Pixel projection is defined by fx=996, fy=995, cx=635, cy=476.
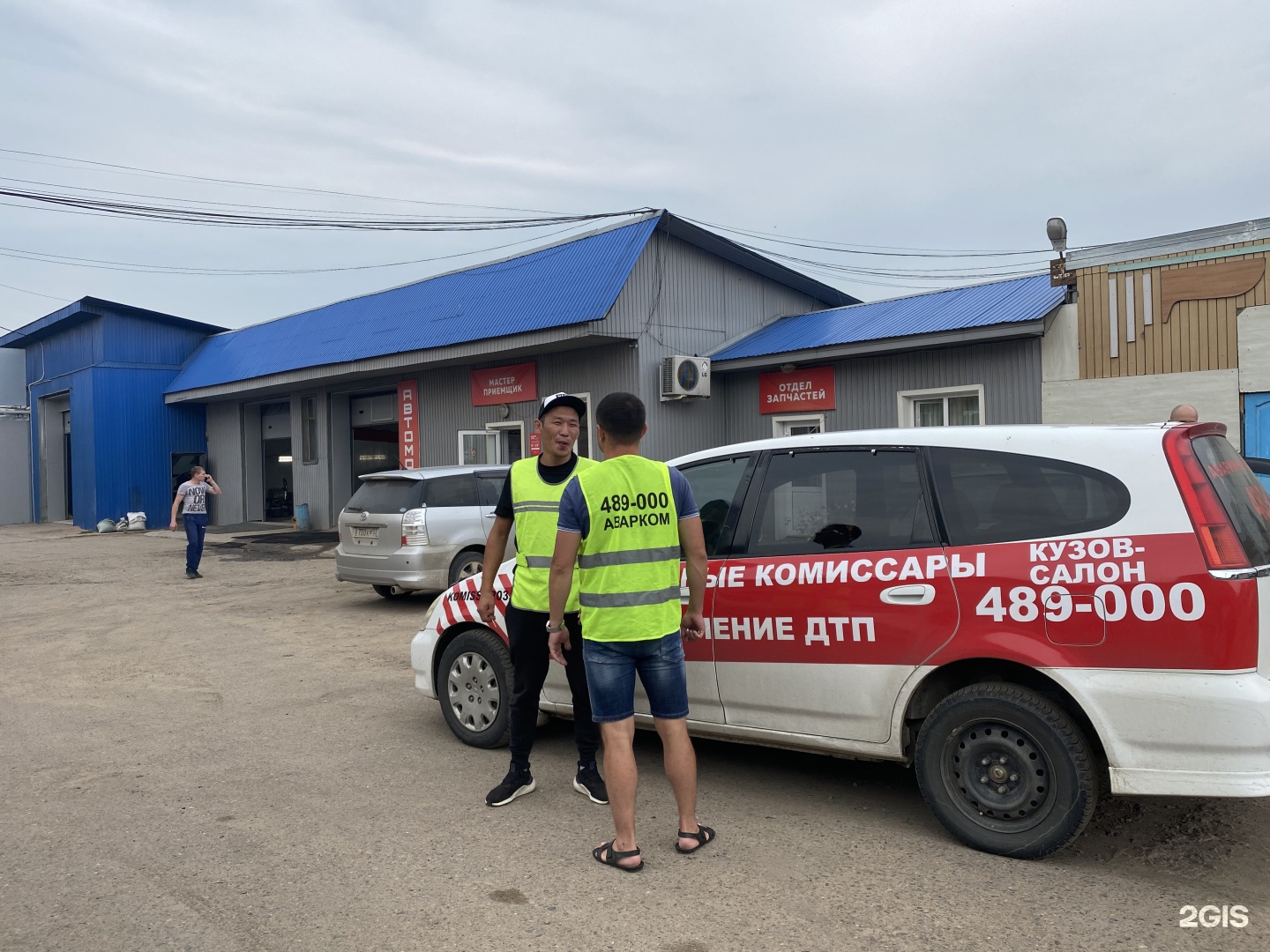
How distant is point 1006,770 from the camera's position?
148 inches

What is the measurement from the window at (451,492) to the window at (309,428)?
13.9m

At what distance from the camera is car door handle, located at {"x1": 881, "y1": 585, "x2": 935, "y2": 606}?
3906 mm

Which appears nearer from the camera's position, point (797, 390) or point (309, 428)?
point (797, 390)

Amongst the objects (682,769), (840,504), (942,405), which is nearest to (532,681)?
(682,769)

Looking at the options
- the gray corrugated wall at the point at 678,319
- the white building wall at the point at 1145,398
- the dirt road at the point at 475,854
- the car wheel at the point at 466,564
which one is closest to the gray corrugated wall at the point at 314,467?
the gray corrugated wall at the point at 678,319

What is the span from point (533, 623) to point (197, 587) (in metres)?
10.1

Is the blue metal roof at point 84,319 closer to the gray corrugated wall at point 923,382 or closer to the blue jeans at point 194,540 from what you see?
the blue jeans at point 194,540

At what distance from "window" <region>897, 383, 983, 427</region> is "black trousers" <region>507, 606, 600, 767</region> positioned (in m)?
10.5

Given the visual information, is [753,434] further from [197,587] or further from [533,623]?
[533,623]

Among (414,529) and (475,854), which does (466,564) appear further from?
(475,854)

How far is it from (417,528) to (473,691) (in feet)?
18.1

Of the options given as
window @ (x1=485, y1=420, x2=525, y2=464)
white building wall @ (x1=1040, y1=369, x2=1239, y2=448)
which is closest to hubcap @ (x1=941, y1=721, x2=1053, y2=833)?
white building wall @ (x1=1040, y1=369, x2=1239, y2=448)

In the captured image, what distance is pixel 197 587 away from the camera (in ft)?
43.0

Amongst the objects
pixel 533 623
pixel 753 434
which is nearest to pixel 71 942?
pixel 533 623
